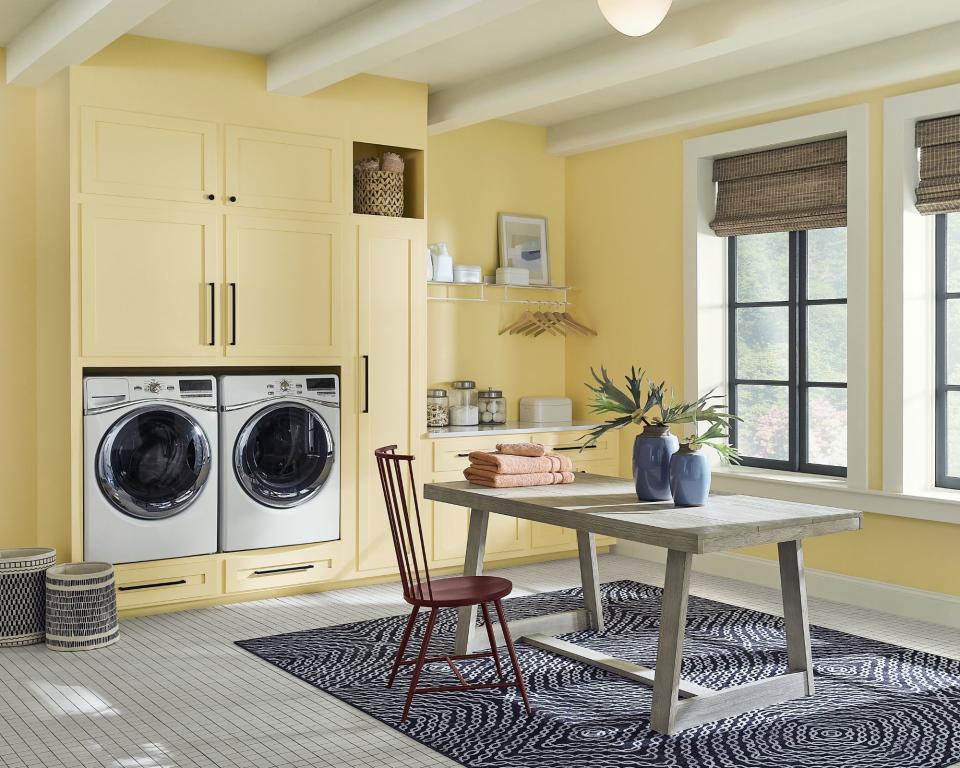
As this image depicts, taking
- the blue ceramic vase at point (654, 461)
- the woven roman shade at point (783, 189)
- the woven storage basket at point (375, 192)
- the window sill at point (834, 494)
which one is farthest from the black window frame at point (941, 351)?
the woven storage basket at point (375, 192)

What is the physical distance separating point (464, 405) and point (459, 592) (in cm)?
259

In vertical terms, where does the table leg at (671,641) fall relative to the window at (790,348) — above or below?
below

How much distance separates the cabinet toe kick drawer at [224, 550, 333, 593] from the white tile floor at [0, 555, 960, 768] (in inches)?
3.8

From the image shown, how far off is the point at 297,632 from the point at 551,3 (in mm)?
2849

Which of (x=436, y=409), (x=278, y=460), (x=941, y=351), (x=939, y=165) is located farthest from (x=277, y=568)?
(x=939, y=165)

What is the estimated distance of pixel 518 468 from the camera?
401cm

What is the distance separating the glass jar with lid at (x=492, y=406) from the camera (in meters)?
6.15

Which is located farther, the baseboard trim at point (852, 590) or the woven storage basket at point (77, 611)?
the baseboard trim at point (852, 590)

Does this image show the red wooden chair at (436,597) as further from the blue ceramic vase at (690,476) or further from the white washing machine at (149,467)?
the white washing machine at (149,467)

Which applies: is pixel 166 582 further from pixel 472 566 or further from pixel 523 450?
pixel 523 450

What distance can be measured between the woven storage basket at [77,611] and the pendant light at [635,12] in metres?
3.01

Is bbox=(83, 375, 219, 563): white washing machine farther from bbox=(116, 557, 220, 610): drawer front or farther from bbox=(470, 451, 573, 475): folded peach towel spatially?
bbox=(470, 451, 573, 475): folded peach towel

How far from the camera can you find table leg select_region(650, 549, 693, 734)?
324 cm

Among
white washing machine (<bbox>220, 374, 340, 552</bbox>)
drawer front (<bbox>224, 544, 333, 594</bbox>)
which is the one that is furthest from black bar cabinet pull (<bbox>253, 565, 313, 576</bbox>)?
white washing machine (<bbox>220, 374, 340, 552</bbox>)
